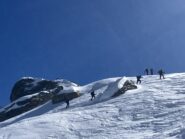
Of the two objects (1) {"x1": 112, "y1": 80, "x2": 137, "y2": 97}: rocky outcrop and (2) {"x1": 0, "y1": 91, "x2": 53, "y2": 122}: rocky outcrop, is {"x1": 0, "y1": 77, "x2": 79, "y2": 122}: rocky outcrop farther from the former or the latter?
(1) {"x1": 112, "y1": 80, "x2": 137, "y2": 97}: rocky outcrop

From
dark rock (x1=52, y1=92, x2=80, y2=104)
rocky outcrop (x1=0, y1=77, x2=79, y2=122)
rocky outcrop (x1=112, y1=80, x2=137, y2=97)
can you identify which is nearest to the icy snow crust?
rocky outcrop (x1=112, y1=80, x2=137, y2=97)

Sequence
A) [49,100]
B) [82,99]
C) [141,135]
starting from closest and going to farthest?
[141,135] → [82,99] → [49,100]

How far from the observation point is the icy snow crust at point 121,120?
38188 mm

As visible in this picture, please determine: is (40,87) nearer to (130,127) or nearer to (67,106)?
(67,106)

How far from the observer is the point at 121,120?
43.2 m

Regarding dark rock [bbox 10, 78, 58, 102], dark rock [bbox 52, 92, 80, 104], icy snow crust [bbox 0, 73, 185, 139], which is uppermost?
dark rock [bbox 10, 78, 58, 102]

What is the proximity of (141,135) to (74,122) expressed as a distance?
30.9 feet

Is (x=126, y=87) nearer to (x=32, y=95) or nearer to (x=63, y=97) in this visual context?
(x=63, y=97)


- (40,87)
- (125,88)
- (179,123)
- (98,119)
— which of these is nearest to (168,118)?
(179,123)

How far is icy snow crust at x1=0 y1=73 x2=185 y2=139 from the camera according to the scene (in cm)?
3819

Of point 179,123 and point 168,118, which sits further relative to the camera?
point 168,118

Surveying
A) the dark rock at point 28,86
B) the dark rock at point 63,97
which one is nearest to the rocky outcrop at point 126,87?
the dark rock at point 63,97

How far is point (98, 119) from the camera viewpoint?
44531 mm

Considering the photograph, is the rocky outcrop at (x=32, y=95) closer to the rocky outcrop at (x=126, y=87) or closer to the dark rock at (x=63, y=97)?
the dark rock at (x=63, y=97)
